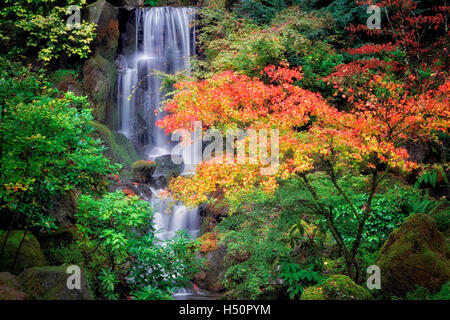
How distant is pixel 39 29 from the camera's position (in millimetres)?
14125

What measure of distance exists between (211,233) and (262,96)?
233 inches

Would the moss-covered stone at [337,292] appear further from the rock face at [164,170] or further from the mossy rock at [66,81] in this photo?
the mossy rock at [66,81]

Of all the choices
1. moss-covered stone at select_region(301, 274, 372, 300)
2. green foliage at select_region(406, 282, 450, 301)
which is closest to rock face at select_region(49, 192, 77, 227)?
moss-covered stone at select_region(301, 274, 372, 300)

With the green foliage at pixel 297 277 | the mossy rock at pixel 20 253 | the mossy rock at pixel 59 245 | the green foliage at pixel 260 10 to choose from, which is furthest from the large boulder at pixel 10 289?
the green foliage at pixel 260 10

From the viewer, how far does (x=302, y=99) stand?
578 centimetres

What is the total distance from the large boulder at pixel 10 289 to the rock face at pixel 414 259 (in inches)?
214

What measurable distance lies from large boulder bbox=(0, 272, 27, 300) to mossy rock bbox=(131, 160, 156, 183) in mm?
9822

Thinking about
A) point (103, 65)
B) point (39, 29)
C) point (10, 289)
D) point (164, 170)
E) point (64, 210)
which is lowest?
point (10, 289)

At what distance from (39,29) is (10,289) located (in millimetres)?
13717

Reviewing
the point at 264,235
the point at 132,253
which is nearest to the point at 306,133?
the point at 264,235

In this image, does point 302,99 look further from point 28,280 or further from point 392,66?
point 392,66

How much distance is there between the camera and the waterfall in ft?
56.3

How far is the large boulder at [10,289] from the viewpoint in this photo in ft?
12.1

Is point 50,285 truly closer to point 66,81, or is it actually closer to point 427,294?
point 427,294
